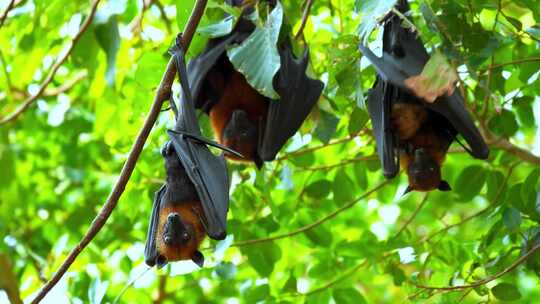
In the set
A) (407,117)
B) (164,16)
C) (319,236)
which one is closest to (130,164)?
(407,117)

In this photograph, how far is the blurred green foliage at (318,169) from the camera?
5.24 meters

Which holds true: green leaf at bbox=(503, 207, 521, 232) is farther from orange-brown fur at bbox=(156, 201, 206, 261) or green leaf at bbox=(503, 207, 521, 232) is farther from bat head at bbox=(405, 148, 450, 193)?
orange-brown fur at bbox=(156, 201, 206, 261)

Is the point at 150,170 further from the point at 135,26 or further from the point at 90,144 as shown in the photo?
the point at 90,144

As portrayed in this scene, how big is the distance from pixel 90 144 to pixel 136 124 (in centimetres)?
351

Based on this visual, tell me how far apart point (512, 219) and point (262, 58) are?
1.85 m

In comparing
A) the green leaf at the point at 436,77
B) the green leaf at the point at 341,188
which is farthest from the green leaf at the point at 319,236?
the green leaf at the point at 436,77

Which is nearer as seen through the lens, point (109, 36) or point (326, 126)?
point (326, 126)

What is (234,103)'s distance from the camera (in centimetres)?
607

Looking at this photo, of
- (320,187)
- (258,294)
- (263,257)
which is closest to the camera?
(258,294)

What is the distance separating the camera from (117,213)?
9.11 meters

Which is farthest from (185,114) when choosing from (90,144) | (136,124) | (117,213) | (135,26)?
(90,144)

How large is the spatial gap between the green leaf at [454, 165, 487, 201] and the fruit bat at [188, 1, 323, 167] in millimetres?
1512

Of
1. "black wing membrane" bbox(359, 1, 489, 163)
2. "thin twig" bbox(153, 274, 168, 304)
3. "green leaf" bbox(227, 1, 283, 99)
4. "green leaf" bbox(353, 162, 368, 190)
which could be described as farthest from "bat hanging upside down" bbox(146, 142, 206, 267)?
"thin twig" bbox(153, 274, 168, 304)

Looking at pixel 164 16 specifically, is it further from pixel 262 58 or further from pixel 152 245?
pixel 262 58
